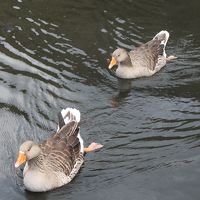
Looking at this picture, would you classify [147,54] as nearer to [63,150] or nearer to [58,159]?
[63,150]

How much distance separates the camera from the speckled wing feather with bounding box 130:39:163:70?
14.2 metres

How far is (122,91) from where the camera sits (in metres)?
13.2

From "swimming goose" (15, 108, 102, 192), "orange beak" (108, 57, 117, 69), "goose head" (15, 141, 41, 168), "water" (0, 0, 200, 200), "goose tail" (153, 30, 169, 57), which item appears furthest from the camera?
"goose tail" (153, 30, 169, 57)

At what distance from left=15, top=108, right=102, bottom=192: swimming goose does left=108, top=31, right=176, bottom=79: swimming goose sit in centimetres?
302

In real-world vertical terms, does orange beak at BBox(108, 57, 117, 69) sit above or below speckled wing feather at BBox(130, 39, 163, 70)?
above

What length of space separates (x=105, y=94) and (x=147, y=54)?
210 centimetres

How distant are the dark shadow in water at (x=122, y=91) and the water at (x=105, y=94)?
0.08 ft

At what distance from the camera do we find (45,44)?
1518 centimetres

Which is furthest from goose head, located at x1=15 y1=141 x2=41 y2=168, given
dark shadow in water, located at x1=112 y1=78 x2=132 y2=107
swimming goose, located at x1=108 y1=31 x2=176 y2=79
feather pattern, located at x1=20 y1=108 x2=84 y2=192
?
swimming goose, located at x1=108 y1=31 x2=176 y2=79

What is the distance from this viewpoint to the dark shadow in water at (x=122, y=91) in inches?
498

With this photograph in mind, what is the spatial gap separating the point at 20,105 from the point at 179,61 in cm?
430

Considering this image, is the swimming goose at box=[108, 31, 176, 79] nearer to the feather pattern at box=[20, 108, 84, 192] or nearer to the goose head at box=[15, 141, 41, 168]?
the feather pattern at box=[20, 108, 84, 192]

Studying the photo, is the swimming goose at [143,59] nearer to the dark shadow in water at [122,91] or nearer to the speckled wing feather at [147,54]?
the speckled wing feather at [147,54]

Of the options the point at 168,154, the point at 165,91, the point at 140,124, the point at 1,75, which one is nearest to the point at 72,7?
the point at 1,75
